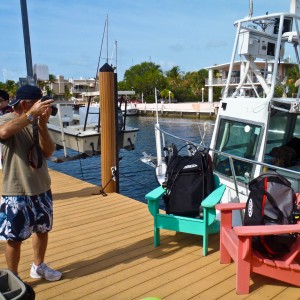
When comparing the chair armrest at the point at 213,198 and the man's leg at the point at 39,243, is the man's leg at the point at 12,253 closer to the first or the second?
the man's leg at the point at 39,243

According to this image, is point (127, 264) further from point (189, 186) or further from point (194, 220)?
point (189, 186)

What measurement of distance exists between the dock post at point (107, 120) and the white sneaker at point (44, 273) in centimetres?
294

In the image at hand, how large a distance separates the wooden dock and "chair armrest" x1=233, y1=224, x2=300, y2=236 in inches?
24.0

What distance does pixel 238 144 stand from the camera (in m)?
5.01

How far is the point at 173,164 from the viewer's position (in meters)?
4.05

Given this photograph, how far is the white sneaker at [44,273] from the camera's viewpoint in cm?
319

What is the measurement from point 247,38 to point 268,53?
0.49 meters

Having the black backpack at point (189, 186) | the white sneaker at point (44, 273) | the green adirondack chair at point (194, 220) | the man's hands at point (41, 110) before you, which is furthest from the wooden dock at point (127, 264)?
the man's hands at point (41, 110)

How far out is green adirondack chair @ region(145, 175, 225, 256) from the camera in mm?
3507

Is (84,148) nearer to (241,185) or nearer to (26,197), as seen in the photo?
(241,185)

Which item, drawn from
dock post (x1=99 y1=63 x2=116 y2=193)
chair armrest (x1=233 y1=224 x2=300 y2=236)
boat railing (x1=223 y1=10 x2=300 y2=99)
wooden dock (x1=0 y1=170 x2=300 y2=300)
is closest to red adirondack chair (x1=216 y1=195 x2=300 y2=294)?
chair armrest (x1=233 y1=224 x2=300 y2=236)

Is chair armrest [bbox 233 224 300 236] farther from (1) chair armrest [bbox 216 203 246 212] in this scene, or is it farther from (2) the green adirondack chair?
(2) the green adirondack chair

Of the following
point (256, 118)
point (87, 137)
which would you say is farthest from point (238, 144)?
point (87, 137)

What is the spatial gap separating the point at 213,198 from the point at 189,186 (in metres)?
0.37
